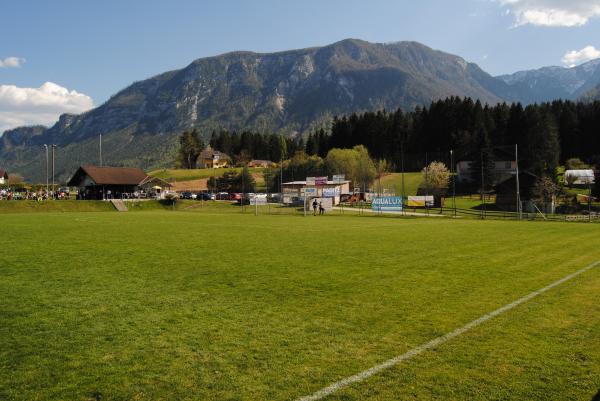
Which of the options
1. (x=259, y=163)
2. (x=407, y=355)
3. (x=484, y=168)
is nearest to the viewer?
(x=407, y=355)

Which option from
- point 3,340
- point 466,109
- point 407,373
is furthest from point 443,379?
point 466,109

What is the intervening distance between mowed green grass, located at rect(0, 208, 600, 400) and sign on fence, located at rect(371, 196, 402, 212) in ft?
126

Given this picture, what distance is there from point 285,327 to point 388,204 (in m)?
48.2

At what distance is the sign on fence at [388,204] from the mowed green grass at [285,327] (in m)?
38.3

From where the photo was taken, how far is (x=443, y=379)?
5.90 m

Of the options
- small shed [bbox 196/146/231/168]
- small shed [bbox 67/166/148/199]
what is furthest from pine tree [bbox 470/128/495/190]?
small shed [bbox 196/146/231/168]

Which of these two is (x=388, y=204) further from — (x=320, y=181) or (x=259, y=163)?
(x=259, y=163)

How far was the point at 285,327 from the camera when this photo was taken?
8031 millimetres

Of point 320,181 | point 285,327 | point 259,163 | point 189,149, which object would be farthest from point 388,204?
point 189,149

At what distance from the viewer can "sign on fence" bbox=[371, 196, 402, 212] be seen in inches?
2142

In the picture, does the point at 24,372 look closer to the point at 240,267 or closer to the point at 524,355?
the point at 524,355

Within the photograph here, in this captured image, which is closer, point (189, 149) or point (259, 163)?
point (259, 163)

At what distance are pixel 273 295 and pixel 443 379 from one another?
5178 mm

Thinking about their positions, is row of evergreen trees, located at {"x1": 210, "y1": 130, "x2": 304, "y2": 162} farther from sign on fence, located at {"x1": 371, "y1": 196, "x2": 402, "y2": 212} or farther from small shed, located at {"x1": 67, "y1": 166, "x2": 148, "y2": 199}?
sign on fence, located at {"x1": 371, "y1": 196, "x2": 402, "y2": 212}
